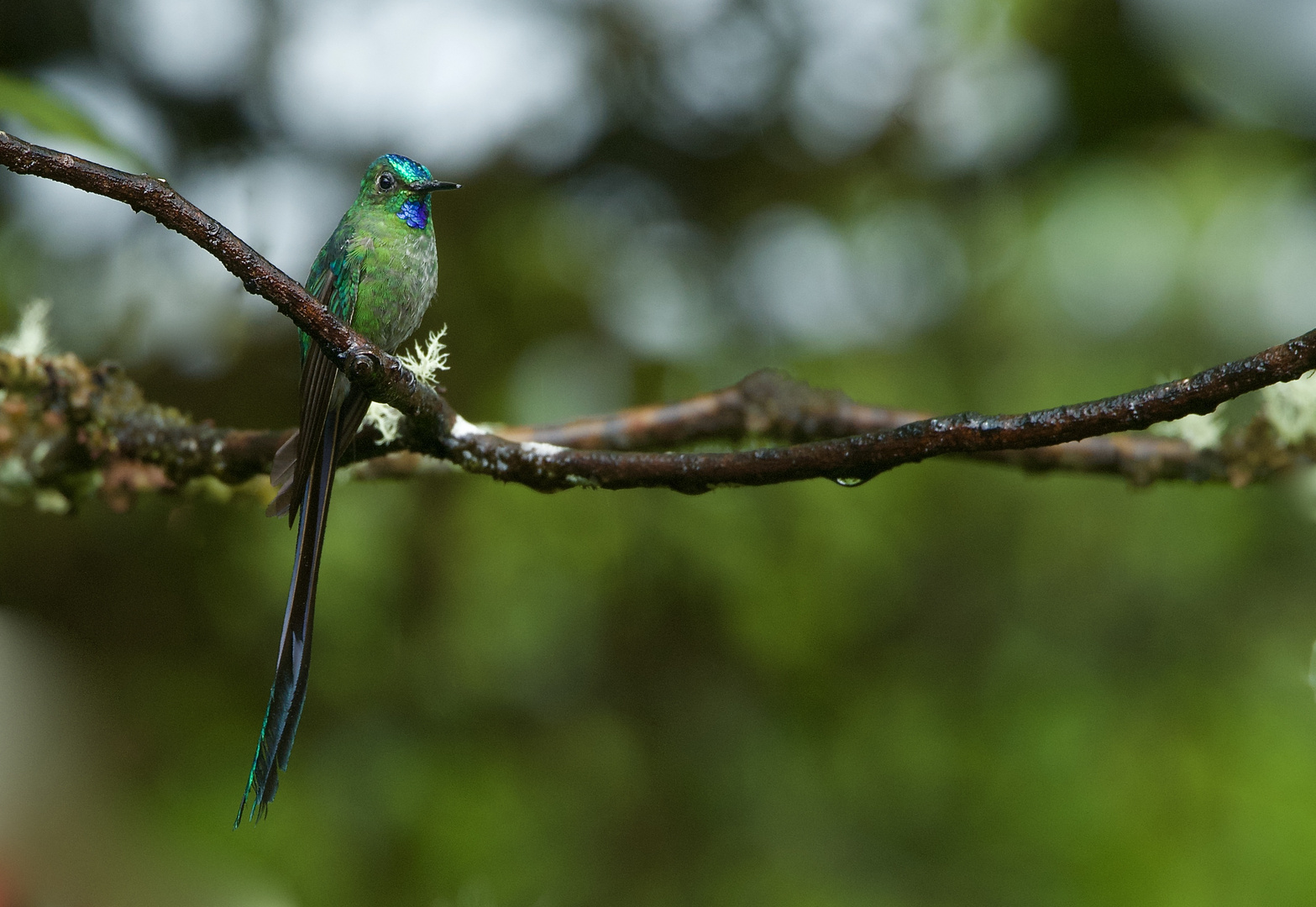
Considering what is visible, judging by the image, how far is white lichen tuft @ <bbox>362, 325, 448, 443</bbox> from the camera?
3.77 feet

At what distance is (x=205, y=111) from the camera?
8.43 ft

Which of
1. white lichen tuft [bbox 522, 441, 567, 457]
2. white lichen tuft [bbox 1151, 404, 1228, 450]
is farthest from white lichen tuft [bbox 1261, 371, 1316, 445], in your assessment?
white lichen tuft [bbox 522, 441, 567, 457]

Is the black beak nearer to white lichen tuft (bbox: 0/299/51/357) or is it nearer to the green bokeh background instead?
white lichen tuft (bbox: 0/299/51/357)

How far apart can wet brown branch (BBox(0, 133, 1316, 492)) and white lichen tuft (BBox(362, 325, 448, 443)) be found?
30 mm

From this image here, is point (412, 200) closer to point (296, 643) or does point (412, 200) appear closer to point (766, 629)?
point (296, 643)

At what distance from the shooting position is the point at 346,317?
117 centimetres

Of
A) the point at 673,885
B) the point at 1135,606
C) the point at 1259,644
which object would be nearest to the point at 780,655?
the point at 673,885

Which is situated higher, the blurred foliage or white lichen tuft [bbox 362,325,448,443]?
the blurred foliage

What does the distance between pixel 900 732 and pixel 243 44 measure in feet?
9.01

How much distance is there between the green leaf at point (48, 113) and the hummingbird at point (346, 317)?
0.41 metres

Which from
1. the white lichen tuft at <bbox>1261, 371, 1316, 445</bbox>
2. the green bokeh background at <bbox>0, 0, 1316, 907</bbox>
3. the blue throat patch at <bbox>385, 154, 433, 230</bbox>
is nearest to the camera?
the blue throat patch at <bbox>385, 154, 433, 230</bbox>

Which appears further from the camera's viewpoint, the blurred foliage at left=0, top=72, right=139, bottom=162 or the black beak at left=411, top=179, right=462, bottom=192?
the blurred foliage at left=0, top=72, right=139, bottom=162

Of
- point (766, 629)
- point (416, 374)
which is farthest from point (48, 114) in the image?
point (766, 629)

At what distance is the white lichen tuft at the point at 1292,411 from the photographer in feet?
4.84
